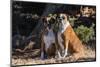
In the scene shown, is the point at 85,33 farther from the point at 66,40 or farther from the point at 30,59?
the point at 30,59

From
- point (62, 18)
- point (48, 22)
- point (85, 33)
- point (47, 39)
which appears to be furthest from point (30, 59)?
point (85, 33)

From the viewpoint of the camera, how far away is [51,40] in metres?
2.10

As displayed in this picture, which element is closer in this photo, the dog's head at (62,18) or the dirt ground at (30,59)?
the dirt ground at (30,59)

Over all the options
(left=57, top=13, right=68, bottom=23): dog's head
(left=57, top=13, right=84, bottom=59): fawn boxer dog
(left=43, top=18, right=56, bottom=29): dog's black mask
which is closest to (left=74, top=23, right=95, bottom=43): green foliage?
(left=57, top=13, right=84, bottom=59): fawn boxer dog

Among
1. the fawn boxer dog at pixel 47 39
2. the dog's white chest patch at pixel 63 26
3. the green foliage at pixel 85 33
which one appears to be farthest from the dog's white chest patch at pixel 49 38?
the green foliage at pixel 85 33

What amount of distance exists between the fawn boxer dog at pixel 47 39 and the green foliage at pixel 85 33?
11.1 inches

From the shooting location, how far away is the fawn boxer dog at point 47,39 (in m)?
2.07

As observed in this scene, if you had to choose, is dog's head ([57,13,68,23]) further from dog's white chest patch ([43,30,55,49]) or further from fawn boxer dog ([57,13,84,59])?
dog's white chest patch ([43,30,55,49])

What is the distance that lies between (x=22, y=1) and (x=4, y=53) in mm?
519

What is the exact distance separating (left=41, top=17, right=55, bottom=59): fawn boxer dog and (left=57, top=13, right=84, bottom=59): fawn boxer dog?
3.0 inches

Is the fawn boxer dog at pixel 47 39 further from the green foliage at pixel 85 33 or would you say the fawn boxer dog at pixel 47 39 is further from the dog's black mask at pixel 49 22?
the green foliage at pixel 85 33

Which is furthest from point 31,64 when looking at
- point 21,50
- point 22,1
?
point 22,1

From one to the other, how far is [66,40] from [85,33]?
241mm

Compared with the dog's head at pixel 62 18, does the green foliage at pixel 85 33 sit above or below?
below
